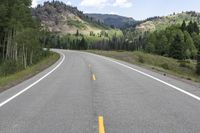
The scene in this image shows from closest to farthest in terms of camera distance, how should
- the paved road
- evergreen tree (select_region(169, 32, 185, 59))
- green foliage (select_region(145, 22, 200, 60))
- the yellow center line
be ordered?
the yellow center line < the paved road < evergreen tree (select_region(169, 32, 185, 59)) < green foliage (select_region(145, 22, 200, 60))

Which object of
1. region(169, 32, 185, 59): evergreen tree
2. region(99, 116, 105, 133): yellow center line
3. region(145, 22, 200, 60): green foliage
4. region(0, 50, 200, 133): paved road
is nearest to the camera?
region(99, 116, 105, 133): yellow center line

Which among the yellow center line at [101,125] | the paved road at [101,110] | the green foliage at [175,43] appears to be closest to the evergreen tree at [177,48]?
the green foliage at [175,43]

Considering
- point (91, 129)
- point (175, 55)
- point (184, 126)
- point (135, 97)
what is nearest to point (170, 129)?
point (184, 126)

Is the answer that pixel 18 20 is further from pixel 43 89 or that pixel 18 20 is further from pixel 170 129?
pixel 170 129

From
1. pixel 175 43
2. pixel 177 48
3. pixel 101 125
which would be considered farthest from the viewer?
pixel 175 43

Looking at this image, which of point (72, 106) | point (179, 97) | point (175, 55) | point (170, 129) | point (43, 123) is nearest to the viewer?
point (170, 129)

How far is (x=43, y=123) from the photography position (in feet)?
24.9

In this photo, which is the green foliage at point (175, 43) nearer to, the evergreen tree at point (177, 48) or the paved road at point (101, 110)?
the evergreen tree at point (177, 48)

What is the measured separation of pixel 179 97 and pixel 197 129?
4.59 metres

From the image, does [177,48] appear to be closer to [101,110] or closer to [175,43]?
[175,43]

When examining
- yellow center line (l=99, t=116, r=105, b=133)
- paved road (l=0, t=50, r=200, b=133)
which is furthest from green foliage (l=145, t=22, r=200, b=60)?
yellow center line (l=99, t=116, r=105, b=133)

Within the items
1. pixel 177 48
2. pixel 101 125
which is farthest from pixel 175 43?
pixel 101 125

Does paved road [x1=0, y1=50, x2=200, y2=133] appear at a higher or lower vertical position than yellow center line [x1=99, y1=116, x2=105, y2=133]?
lower

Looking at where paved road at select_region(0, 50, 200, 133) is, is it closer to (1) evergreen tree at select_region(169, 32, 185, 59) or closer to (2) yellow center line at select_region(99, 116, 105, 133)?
(2) yellow center line at select_region(99, 116, 105, 133)
